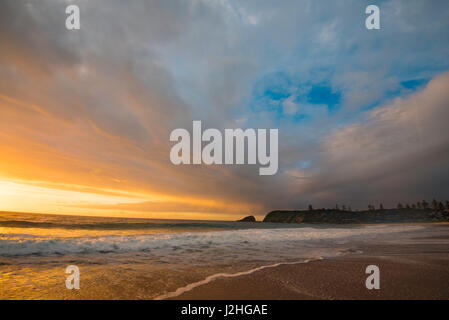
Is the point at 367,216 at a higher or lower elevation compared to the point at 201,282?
lower

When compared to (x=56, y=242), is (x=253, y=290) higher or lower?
higher

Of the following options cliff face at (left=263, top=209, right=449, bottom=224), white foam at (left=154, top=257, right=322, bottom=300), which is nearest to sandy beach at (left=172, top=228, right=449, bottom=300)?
white foam at (left=154, top=257, right=322, bottom=300)

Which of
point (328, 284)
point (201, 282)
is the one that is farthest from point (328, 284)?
point (201, 282)

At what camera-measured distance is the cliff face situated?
132 metres

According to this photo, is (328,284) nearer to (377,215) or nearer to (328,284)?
(328,284)

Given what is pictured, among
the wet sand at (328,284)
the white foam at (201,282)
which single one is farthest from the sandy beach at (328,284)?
the white foam at (201,282)

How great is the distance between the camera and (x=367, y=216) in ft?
497

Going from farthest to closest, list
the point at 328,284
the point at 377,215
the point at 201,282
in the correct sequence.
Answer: the point at 377,215
the point at 201,282
the point at 328,284

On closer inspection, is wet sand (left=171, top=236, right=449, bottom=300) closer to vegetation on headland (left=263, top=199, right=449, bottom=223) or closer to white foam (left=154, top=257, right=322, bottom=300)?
white foam (left=154, top=257, right=322, bottom=300)

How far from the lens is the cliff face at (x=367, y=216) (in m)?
132
